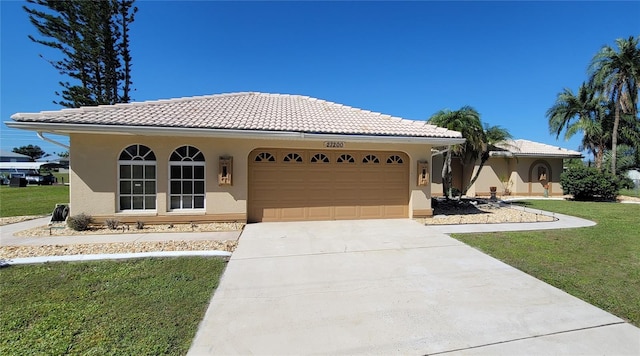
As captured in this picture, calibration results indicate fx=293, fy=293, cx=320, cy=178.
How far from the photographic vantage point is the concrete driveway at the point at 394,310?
335 cm

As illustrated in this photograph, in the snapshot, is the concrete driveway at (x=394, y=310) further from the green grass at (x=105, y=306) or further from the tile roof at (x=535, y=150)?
the tile roof at (x=535, y=150)

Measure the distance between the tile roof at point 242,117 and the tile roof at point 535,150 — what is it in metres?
14.1

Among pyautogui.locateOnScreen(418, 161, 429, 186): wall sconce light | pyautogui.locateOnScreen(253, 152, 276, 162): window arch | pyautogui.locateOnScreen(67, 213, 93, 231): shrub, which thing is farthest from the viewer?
pyautogui.locateOnScreen(418, 161, 429, 186): wall sconce light

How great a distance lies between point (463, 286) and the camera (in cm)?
502

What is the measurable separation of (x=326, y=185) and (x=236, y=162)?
3334 millimetres

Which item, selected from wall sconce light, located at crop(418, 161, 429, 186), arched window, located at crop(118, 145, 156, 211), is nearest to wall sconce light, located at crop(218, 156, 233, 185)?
arched window, located at crop(118, 145, 156, 211)

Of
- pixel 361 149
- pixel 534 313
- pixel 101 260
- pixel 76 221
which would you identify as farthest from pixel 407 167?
pixel 76 221

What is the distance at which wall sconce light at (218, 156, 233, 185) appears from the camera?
9711 millimetres

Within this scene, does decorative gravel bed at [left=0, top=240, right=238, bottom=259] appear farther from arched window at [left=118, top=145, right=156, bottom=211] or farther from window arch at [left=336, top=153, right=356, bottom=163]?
window arch at [left=336, top=153, right=356, bottom=163]

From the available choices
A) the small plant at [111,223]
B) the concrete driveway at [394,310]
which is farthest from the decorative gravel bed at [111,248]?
the small plant at [111,223]

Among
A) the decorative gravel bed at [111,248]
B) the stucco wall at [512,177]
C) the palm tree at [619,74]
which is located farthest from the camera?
the stucco wall at [512,177]

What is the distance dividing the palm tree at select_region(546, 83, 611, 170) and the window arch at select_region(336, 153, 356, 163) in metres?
22.9

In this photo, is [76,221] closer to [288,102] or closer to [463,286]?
[288,102]

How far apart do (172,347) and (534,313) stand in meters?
4.69
